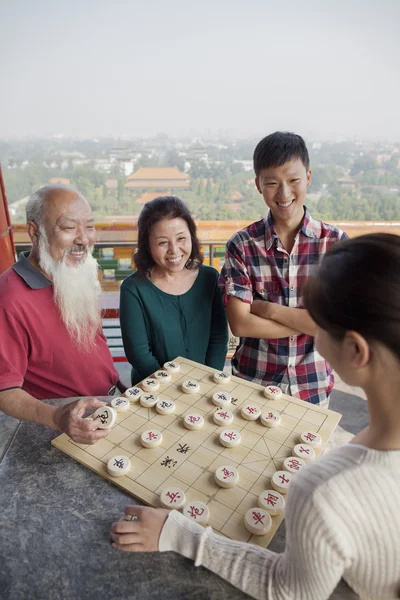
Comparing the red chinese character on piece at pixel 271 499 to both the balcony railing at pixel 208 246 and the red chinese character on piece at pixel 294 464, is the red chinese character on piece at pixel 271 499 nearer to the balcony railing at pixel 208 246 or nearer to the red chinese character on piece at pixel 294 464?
the red chinese character on piece at pixel 294 464

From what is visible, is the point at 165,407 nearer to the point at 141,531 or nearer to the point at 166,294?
the point at 141,531

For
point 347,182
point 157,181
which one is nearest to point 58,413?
point 157,181

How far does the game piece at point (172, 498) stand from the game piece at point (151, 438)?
0.17 m

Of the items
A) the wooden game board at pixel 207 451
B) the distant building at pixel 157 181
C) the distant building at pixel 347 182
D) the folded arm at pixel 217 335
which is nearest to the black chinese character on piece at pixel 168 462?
the wooden game board at pixel 207 451

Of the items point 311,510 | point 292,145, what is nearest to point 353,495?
point 311,510

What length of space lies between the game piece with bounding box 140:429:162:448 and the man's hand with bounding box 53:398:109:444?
0.11 meters

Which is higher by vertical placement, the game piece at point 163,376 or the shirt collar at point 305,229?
the shirt collar at point 305,229

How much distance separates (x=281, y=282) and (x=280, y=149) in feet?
1.90

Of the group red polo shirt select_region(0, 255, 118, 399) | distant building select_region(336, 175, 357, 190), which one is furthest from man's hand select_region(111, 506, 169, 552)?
distant building select_region(336, 175, 357, 190)

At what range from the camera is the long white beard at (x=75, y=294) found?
1720mm

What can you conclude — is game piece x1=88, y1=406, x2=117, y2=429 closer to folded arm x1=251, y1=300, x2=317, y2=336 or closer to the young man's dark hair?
folded arm x1=251, y1=300, x2=317, y2=336

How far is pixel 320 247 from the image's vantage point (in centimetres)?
172

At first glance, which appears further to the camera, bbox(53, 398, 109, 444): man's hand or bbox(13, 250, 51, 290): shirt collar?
bbox(13, 250, 51, 290): shirt collar

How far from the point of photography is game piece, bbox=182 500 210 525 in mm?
881
